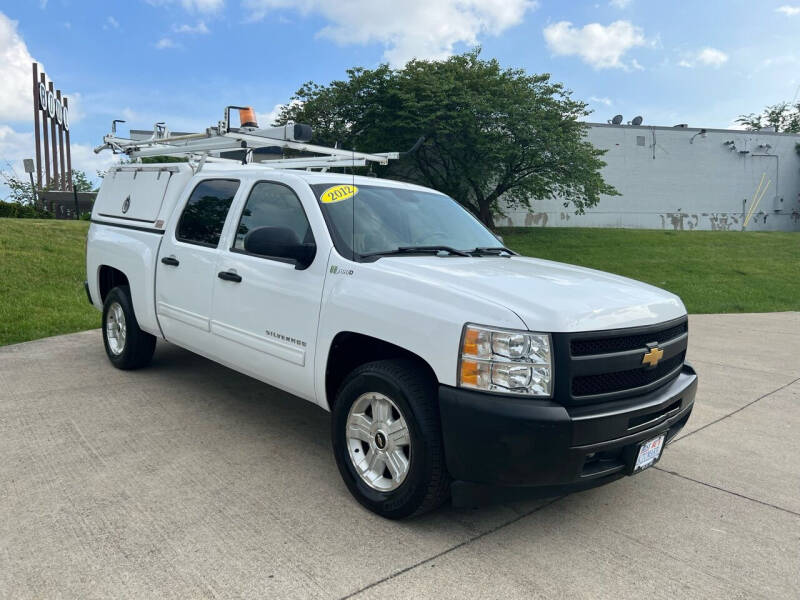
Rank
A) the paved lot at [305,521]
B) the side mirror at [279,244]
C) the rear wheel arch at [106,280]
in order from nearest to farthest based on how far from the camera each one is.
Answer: the paved lot at [305,521]
the side mirror at [279,244]
the rear wheel arch at [106,280]

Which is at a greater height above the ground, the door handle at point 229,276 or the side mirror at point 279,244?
the side mirror at point 279,244

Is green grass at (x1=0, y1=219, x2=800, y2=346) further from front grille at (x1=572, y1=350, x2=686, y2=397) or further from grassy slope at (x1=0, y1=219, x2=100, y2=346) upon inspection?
front grille at (x1=572, y1=350, x2=686, y2=397)

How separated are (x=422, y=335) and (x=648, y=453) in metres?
1.33

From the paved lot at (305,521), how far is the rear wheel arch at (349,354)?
590 mm

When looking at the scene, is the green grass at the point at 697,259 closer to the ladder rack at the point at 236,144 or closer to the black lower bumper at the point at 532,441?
the ladder rack at the point at 236,144

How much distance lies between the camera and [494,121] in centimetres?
2550

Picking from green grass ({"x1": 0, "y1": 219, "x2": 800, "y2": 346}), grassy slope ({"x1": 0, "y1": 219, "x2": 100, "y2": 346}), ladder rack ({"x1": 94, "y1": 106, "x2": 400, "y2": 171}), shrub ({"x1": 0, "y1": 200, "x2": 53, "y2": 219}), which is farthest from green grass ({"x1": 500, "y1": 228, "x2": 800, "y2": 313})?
shrub ({"x1": 0, "y1": 200, "x2": 53, "y2": 219})

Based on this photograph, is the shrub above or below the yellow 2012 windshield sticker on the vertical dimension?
above

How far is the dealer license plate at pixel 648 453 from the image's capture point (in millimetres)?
3094

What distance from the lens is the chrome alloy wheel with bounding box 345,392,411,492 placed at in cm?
317

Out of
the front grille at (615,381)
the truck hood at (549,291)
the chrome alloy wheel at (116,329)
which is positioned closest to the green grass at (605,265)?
the chrome alloy wheel at (116,329)

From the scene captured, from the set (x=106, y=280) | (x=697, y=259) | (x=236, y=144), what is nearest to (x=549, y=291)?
(x=236, y=144)

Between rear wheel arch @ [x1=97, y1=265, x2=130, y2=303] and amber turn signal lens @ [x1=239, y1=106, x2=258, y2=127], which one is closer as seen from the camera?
amber turn signal lens @ [x1=239, y1=106, x2=258, y2=127]

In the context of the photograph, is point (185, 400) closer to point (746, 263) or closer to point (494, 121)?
point (746, 263)
